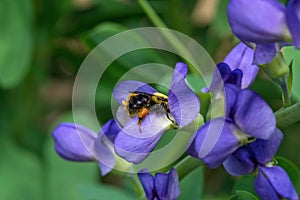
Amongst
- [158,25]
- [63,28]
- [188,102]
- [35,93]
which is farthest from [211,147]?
[63,28]

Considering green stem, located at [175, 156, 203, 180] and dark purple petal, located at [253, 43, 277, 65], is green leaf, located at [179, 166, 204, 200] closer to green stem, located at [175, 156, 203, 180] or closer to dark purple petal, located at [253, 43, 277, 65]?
green stem, located at [175, 156, 203, 180]

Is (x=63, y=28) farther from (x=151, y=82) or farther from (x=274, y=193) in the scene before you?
(x=274, y=193)

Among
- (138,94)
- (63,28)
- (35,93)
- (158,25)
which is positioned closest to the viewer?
(138,94)

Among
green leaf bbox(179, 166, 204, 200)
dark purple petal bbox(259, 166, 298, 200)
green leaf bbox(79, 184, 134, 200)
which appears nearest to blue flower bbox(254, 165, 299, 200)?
dark purple petal bbox(259, 166, 298, 200)

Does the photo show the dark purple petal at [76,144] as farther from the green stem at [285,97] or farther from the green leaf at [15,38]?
the green leaf at [15,38]

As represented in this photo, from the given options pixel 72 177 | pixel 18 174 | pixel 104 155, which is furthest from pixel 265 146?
pixel 18 174

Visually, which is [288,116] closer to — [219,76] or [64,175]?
[219,76]
